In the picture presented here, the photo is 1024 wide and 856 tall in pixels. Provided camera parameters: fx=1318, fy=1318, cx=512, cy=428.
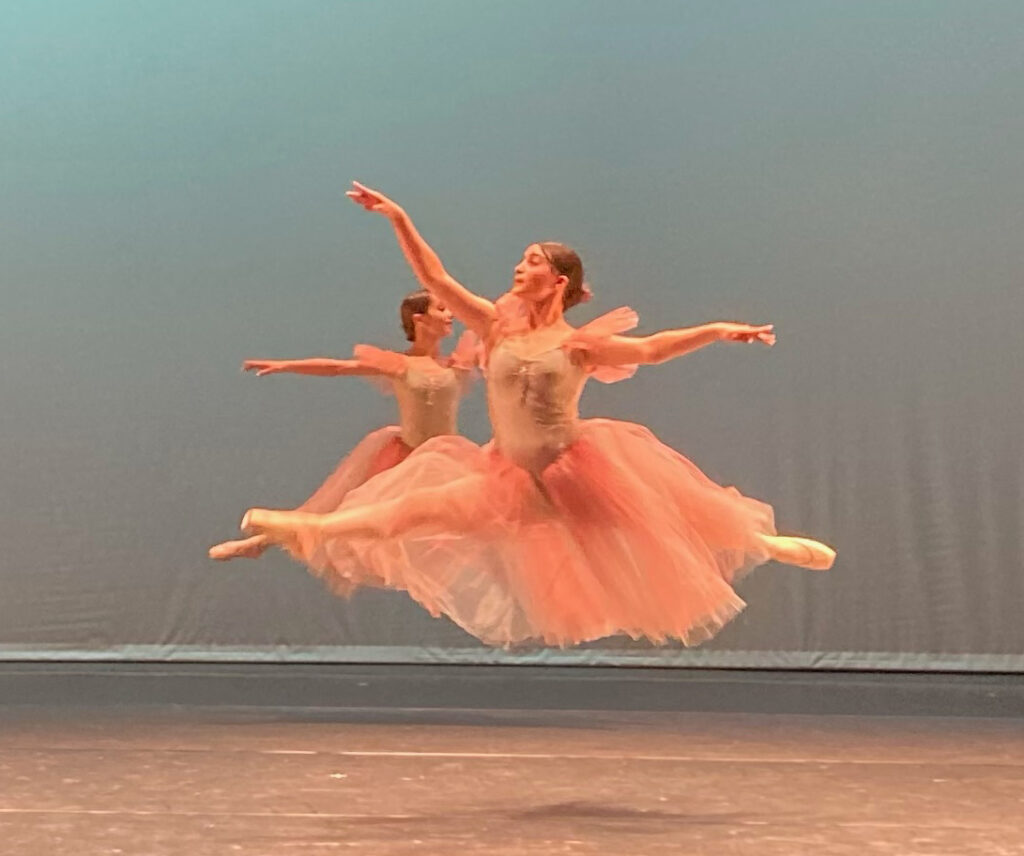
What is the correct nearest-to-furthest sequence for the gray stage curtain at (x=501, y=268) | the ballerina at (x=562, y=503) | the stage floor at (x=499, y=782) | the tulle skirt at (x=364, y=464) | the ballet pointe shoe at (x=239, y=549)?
the stage floor at (x=499, y=782) < the ballerina at (x=562, y=503) < the ballet pointe shoe at (x=239, y=549) < the tulle skirt at (x=364, y=464) < the gray stage curtain at (x=501, y=268)

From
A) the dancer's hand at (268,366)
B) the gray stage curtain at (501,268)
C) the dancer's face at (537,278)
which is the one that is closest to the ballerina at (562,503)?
the dancer's face at (537,278)

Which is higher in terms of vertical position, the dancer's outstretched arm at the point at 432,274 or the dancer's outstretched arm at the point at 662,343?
the dancer's outstretched arm at the point at 432,274

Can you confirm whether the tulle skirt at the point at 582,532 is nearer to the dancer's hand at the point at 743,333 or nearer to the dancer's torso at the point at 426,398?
the dancer's hand at the point at 743,333

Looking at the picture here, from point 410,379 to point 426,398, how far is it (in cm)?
7

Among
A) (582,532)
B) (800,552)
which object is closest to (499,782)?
(582,532)

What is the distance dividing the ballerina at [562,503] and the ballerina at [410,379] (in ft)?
1.88

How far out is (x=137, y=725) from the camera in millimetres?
3533

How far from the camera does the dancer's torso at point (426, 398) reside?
3498mm

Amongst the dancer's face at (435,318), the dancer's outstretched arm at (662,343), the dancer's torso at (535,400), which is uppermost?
the dancer's face at (435,318)

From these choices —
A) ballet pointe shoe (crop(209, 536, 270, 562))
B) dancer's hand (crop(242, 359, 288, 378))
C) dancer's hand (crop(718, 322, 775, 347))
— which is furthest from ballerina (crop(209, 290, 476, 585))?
dancer's hand (crop(718, 322, 775, 347))

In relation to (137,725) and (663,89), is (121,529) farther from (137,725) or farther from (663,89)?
(663,89)

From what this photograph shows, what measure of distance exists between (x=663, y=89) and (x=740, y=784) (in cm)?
254

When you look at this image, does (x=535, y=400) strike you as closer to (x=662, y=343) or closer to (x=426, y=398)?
(x=662, y=343)

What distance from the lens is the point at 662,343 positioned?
2752 mm
